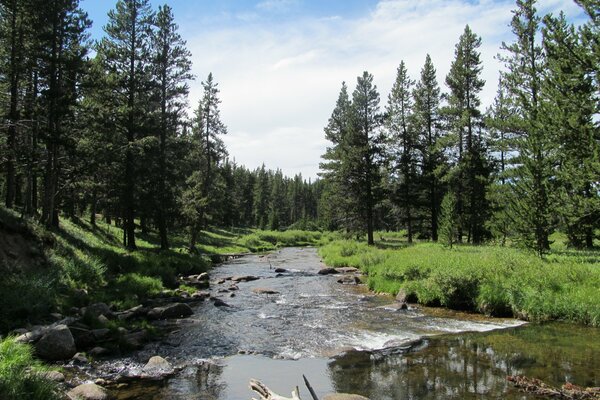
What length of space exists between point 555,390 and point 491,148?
1443 inches

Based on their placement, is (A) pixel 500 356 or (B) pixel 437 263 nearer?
(A) pixel 500 356

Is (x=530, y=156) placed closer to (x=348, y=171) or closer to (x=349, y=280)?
(x=349, y=280)

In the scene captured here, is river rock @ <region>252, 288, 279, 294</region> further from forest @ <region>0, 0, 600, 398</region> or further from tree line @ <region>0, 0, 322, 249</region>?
tree line @ <region>0, 0, 322, 249</region>

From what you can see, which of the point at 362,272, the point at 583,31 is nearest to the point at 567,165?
the point at 583,31

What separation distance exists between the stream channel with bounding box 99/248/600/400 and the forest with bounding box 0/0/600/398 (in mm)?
1977

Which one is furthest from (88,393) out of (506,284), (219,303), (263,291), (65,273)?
(506,284)

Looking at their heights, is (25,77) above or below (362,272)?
above

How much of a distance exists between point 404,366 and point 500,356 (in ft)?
8.83

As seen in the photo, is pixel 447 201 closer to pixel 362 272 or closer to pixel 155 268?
pixel 362 272

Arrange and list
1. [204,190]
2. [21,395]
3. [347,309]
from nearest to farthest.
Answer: [21,395] → [347,309] → [204,190]

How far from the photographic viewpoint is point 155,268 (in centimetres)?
2334

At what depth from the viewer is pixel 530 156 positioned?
23.1m

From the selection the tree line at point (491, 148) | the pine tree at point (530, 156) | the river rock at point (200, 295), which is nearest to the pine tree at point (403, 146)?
the tree line at point (491, 148)

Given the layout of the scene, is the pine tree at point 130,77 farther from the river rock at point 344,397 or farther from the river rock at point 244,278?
the river rock at point 344,397
